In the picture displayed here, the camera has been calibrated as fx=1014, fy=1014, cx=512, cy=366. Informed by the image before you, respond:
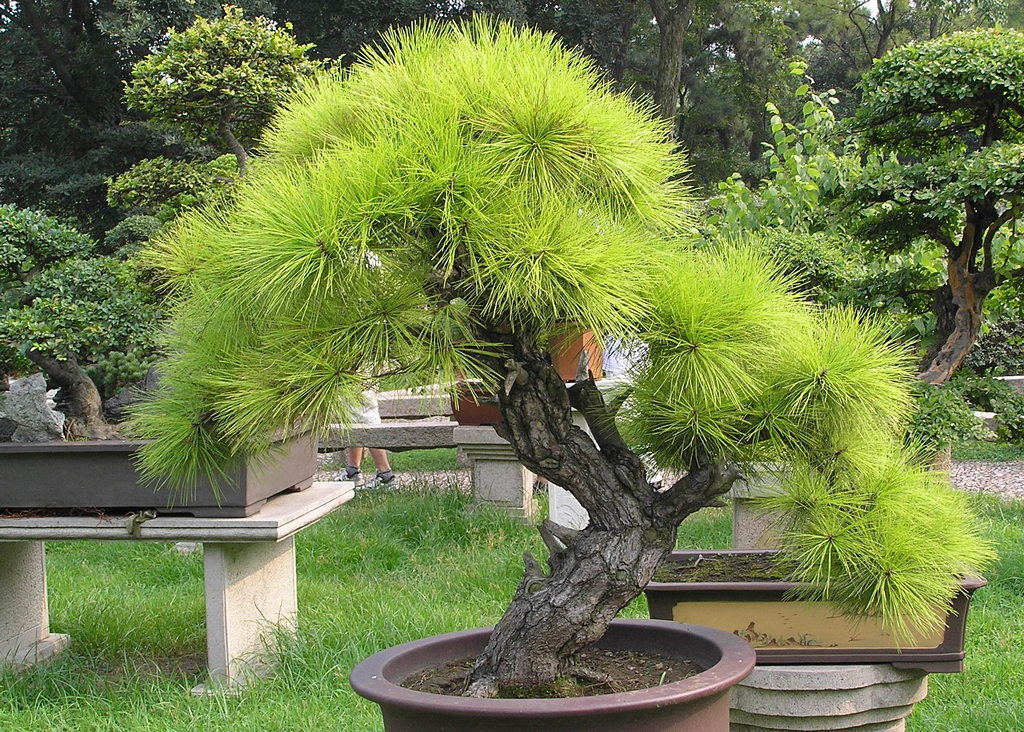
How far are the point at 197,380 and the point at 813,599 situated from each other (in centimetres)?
105

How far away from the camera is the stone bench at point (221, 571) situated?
2473mm

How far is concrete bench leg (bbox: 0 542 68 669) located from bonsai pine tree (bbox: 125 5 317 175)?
1.29 meters

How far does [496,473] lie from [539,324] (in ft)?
10.1

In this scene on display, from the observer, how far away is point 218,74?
321 cm

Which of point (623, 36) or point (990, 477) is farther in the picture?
point (623, 36)

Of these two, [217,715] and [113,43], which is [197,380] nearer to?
[217,715]

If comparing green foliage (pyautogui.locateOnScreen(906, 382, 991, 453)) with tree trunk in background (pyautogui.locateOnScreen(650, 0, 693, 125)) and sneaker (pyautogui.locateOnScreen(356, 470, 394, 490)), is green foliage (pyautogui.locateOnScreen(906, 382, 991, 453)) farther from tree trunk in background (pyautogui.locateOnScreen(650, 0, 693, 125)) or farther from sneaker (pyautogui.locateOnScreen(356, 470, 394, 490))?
tree trunk in background (pyautogui.locateOnScreen(650, 0, 693, 125))

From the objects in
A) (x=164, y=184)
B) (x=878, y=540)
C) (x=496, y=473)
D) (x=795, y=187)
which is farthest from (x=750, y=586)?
(x=795, y=187)

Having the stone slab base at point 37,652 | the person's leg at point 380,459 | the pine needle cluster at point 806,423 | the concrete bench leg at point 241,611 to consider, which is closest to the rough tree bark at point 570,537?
the pine needle cluster at point 806,423

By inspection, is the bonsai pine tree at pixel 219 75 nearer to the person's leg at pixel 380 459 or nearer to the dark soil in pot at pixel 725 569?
the dark soil in pot at pixel 725 569

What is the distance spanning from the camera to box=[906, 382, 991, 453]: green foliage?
120 inches

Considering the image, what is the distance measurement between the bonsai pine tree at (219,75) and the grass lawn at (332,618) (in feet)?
4.61

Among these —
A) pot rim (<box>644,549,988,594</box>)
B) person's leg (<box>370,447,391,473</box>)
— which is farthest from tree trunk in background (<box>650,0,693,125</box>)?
pot rim (<box>644,549,988,594</box>)

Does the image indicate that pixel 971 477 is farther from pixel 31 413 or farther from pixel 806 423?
pixel 31 413
